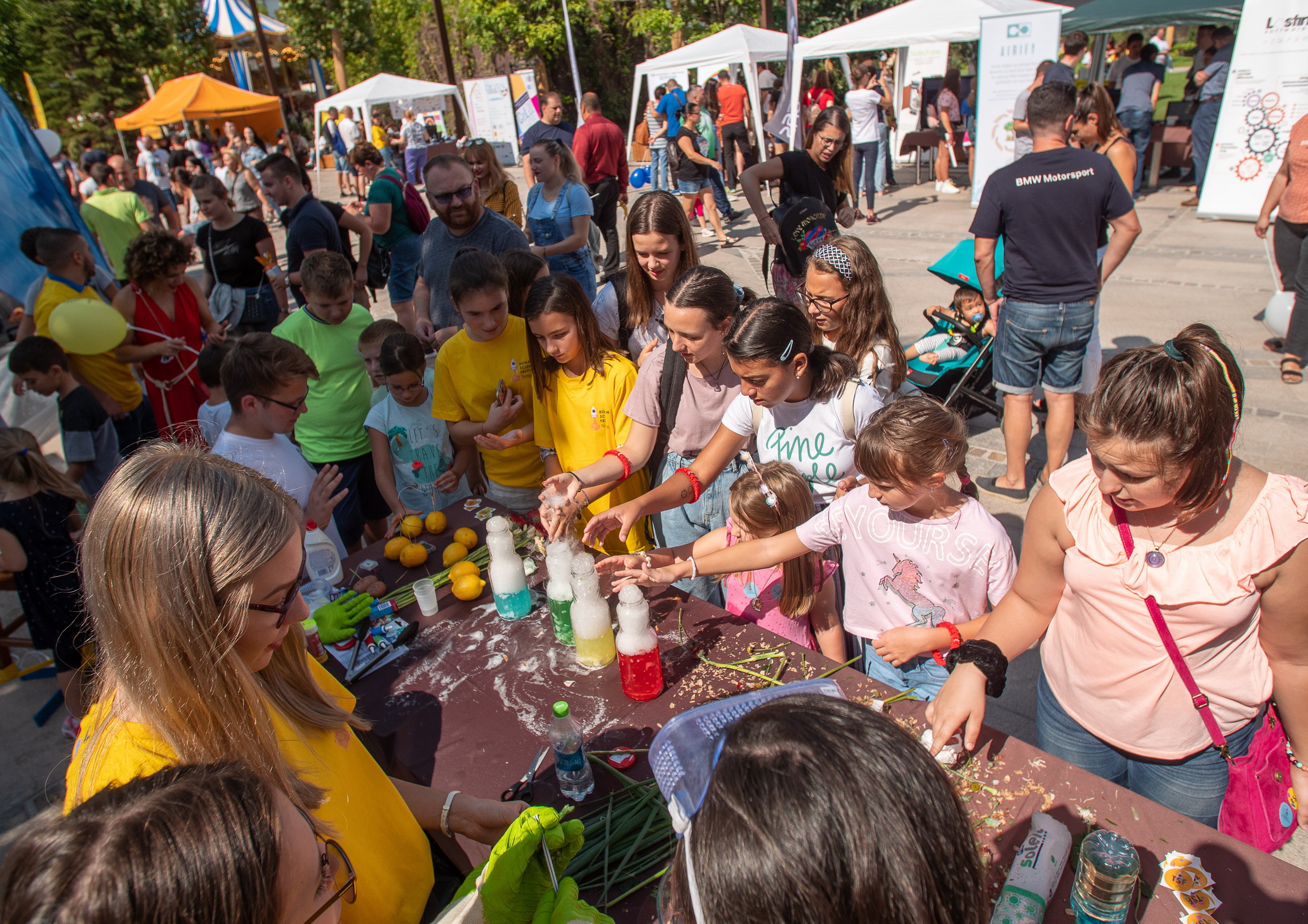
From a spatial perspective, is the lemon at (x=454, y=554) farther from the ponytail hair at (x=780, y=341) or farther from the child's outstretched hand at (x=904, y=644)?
the child's outstretched hand at (x=904, y=644)

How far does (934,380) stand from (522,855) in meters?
4.79

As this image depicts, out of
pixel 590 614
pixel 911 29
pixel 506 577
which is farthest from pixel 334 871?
pixel 911 29

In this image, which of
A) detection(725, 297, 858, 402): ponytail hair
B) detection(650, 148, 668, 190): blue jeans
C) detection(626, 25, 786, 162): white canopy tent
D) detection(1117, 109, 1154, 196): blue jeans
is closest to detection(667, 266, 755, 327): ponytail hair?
detection(725, 297, 858, 402): ponytail hair

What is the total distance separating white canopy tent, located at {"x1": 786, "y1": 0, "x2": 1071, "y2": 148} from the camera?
33.7ft

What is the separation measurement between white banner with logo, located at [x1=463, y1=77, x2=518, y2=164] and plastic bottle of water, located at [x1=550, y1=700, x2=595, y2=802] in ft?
57.5

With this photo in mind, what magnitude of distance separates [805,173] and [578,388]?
3.07m

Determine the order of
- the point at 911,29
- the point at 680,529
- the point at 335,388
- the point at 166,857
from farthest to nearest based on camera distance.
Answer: the point at 911,29 → the point at 335,388 → the point at 680,529 → the point at 166,857

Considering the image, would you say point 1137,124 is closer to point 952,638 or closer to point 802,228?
point 802,228

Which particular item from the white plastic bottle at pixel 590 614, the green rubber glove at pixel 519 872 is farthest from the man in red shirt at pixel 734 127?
the green rubber glove at pixel 519 872

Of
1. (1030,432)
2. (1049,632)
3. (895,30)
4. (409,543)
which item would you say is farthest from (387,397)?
(895,30)

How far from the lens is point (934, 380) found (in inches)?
214

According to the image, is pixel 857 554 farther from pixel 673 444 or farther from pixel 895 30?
pixel 895 30

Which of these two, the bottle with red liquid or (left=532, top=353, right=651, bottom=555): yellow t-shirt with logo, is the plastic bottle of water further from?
(left=532, top=353, right=651, bottom=555): yellow t-shirt with logo

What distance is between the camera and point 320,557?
9.64 ft
